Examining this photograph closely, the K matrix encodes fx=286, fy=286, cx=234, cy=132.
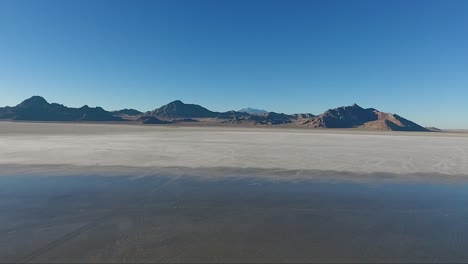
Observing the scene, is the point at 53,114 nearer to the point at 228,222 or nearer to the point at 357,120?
the point at 357,120

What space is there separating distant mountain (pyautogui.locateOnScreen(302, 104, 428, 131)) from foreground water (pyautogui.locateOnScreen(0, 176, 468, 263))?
135 meters

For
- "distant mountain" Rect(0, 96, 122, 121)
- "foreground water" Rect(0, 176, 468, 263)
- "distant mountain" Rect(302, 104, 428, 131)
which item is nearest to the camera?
"foreground water" Rect(0, 176, 468, 263)

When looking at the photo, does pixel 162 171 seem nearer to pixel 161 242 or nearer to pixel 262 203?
pixel 262 203

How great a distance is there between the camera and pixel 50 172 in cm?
1359

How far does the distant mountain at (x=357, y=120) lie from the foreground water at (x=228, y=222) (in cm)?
13516

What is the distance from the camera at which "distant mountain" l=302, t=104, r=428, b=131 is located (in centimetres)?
14225

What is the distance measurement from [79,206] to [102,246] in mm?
3253

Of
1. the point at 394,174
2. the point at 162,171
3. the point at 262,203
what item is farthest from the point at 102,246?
the point at 394,174

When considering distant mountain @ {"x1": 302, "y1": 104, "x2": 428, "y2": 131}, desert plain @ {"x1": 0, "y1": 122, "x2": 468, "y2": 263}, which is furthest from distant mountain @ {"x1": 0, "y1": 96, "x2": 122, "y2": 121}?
desert plain @ {"x1": 0, "y1": 122, "x2": 468, "y2": 263}

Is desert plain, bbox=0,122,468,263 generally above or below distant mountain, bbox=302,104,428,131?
below

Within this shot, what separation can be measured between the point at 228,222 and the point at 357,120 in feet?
634

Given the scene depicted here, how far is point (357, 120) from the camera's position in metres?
183

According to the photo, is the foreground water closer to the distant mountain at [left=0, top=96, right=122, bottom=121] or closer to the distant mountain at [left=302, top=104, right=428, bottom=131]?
the distant mountain at [left=302, top=104, right=428, bottom=131]

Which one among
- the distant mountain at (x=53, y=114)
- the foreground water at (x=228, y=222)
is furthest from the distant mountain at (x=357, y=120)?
the foreground water at (x=228, y=222)
